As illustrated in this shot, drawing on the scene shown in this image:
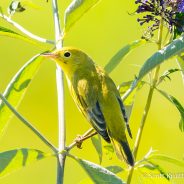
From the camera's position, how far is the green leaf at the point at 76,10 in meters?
2.03

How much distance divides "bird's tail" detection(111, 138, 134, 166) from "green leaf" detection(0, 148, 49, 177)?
0.29 metres

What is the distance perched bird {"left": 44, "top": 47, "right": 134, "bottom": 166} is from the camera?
7.66ft

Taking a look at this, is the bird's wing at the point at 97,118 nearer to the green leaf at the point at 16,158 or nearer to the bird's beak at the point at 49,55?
the bird's beak at the point at 49,55

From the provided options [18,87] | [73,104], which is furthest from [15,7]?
[73,104]

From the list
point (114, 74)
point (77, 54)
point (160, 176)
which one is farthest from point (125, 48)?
point (114, 74)

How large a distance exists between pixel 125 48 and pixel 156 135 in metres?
1.84

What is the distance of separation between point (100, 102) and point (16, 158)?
0.53 metres

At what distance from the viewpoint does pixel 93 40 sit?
4738mm

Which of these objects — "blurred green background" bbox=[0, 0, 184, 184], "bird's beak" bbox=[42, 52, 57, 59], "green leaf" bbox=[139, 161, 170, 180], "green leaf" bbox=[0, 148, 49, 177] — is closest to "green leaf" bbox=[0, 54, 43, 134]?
"bird's beak" bbox=[42, 52, 57, 59]

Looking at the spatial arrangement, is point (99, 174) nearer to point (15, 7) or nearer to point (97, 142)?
point (97, 142)

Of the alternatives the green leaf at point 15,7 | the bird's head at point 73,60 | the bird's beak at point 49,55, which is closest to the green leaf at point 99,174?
the bird's beak at point 49,55

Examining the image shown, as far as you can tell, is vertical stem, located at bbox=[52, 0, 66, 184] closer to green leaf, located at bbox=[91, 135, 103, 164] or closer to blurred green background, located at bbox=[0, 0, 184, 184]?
green leaf, located at bbox=[91, 135, 103, 164]

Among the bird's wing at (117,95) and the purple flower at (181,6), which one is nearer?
the purple flower at (181,6)

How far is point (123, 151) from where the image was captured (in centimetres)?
226
